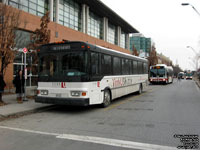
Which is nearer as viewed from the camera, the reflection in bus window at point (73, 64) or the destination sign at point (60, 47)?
the reflection in bus window at point (73, 64)

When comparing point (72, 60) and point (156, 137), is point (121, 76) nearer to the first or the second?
point (72, 60)

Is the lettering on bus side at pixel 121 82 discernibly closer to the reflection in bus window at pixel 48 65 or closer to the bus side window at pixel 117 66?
the bus side window at pixel 117 66

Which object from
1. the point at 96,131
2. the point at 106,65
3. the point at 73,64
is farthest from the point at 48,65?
the point at 96,131

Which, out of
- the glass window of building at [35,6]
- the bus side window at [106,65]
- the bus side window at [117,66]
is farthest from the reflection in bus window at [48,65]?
the glass window of building at [35,6]

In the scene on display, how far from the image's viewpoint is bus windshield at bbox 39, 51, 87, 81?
834cm

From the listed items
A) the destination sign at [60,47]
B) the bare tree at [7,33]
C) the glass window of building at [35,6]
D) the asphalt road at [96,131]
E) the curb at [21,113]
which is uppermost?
the glass window of building at [35,6]

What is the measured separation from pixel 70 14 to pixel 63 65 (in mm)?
23012

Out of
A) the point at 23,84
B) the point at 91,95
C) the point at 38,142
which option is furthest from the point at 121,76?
the point at 38,142

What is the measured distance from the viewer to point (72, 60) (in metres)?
8.48

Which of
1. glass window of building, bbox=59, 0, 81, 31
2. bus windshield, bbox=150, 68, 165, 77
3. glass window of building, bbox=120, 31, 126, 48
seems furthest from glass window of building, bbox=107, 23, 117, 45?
bus windshield, bbox=150, 68, 165, 77

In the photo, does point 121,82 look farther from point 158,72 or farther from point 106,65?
point 158,72

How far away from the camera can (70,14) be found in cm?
2975

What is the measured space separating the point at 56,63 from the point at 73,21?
76.6ft

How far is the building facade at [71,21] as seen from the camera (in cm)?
1911
